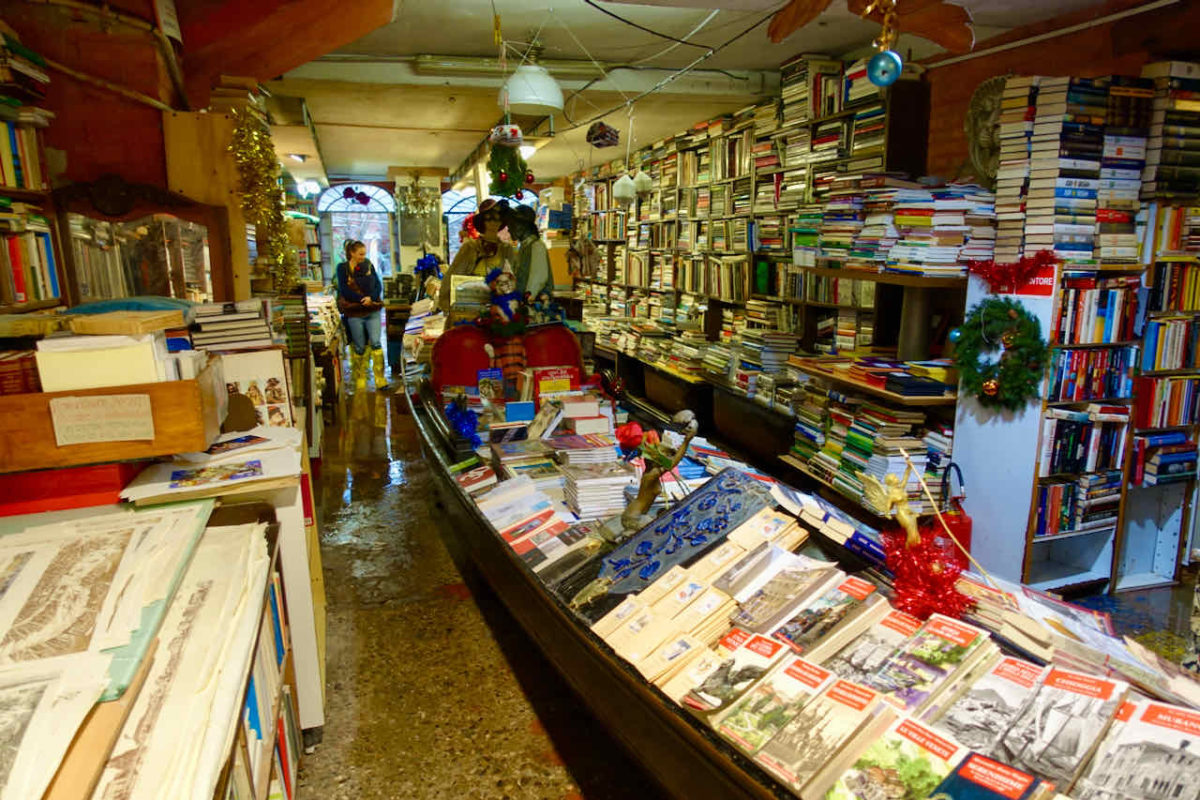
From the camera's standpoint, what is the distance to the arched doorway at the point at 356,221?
18000 mm

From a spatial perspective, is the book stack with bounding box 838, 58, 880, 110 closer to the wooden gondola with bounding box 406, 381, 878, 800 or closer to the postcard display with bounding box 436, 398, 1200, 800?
the postcard display with bounding box 436, 398, 1200, 800

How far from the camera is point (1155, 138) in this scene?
11.2ft

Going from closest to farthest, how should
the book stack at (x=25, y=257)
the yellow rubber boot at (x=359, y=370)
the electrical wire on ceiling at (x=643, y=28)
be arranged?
the book stack at (x=25, y=257) < the electrical wire on ceiling at (x=643, y=28) < the yellow rubber boot at (x=359, y=370)

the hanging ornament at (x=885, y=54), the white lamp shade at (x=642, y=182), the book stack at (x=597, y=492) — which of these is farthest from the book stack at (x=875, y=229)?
the white lamp shade at (x=642, y=182)

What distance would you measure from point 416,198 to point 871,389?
1254cm

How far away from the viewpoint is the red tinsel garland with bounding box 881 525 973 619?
1.83 m

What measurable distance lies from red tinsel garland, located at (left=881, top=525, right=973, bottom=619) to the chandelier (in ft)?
46.5

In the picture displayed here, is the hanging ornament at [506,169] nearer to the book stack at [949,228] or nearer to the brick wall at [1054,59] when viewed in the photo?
the book stack at [949,228]

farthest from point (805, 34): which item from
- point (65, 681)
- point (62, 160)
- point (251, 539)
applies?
point (65, 681)

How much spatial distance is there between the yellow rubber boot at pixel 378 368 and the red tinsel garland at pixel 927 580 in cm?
798

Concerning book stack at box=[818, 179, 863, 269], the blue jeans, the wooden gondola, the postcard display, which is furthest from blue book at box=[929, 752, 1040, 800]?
the blue jeans

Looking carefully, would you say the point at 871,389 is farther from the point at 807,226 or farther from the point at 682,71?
the point at 682,71

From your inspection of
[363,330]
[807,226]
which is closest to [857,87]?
[807,226]

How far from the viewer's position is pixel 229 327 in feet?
9.37
